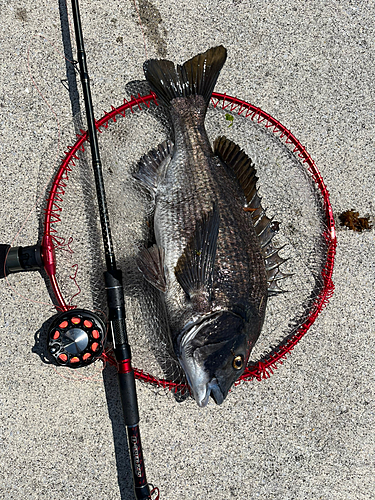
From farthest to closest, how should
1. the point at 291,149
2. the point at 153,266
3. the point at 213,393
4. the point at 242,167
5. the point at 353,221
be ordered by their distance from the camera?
the point at 353,221
the point at 291,149
the point at 242,167
the point at 153,266
the point at 213,393

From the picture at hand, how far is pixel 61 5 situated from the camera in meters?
2.49

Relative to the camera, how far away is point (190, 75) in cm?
229

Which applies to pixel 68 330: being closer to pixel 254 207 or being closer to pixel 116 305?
pixel 116 305

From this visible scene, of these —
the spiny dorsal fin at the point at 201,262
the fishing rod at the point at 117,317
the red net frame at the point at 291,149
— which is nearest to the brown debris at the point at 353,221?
the red net frame at the point at 291,149

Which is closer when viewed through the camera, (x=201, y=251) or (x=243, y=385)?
(x=201, y=251)

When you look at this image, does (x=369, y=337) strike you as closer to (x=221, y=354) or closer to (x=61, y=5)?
(x=221, y=354)

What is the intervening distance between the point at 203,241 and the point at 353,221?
128 cm

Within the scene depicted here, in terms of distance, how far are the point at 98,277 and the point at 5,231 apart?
0.67 metres

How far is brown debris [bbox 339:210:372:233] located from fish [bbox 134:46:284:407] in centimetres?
75

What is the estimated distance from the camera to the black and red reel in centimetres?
202

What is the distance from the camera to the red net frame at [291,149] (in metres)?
2.17

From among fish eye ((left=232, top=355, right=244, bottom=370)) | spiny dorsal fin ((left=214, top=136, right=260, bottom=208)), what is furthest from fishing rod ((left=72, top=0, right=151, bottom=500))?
spiny dorsal fin ((left=214, top=136, right=260, bottom=208))

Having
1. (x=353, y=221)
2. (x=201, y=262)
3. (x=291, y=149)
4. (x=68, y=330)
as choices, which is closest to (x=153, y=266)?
(x=201, y=262)

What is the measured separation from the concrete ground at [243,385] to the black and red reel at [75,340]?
1.39ft
